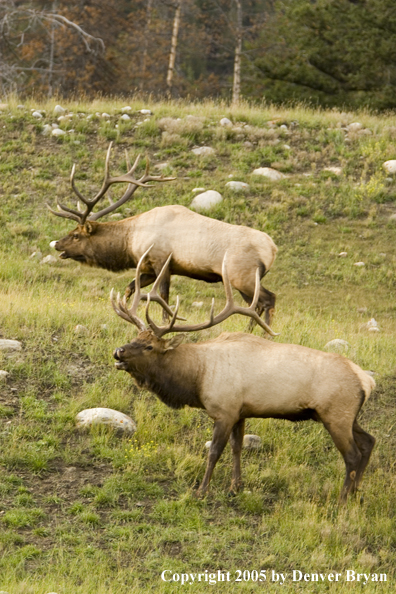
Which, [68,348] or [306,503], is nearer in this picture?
[306,503]

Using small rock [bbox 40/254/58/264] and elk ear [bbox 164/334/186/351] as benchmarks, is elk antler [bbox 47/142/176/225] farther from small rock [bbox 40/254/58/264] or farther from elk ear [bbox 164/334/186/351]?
elk ear [bbox 164/334/186/351]

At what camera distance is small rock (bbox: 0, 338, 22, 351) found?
8461mm

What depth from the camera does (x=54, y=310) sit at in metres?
9.52

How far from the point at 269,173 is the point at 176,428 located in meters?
8.82

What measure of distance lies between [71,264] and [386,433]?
670 cm

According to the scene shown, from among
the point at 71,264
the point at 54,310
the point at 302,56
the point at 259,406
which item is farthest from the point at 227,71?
the point at 259,406

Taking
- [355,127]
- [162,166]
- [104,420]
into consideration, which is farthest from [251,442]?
[355,127]

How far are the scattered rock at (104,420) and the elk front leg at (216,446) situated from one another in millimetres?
1094

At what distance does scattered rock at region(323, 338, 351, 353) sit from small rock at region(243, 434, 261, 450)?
6.01 feet

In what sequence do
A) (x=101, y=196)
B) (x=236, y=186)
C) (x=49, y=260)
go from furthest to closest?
(x=236, y=186) → (x=49, y=260) → (x=101, y=196)

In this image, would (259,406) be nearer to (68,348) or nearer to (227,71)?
(68,348)

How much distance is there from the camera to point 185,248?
30.6ft

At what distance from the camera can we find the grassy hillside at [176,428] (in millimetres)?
5930

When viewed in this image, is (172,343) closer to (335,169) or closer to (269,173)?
(269,173)
